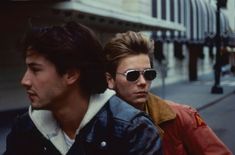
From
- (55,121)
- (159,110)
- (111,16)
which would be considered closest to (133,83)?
(159,110)

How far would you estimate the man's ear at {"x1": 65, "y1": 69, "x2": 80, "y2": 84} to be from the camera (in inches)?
79.2

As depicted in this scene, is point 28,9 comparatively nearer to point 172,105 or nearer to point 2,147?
point 2,147

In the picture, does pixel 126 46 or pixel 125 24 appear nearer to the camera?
pixel 126 46

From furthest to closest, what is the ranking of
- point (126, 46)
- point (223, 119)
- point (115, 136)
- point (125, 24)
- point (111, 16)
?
point (125, 24) → point (111, 16) → point (223, 119) → point (126, 46) → point (115, 136)

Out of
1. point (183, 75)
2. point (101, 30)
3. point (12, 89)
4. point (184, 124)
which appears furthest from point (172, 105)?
point (183, 75)

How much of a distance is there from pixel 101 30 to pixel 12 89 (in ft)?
25.0

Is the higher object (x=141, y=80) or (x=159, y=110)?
(x=141, y=80)

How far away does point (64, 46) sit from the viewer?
6.39 ft

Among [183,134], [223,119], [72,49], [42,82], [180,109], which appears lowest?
[223,119]

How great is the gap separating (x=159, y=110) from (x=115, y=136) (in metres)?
0.87

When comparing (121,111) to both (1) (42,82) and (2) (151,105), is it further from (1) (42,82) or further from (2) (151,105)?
(2) (151,105)

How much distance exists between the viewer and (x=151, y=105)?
2805 millimetres

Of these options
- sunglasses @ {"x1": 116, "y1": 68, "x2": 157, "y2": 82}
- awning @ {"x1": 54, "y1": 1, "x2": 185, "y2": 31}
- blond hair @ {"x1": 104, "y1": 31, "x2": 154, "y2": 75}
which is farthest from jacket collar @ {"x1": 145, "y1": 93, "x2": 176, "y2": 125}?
awning @ {"x1": 54, "y1": 1, "x2": 185, "y2": 31}

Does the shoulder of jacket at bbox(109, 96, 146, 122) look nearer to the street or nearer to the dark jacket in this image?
the dark jacket
